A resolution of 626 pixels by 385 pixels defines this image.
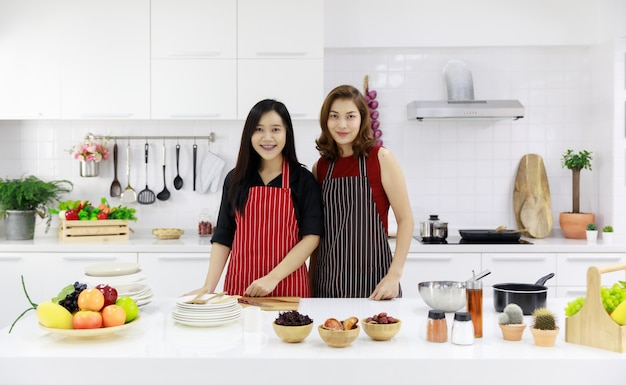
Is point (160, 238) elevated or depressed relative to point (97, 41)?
depressed

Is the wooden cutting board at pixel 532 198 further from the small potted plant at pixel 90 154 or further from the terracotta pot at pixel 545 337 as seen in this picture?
the small potted plant at pixel 90 154

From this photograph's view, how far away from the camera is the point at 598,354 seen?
1812 millimetres

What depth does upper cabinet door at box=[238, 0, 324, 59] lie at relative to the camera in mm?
4305

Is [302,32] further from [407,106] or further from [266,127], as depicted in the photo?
[266,127]

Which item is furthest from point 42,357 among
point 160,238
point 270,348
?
point 160,238

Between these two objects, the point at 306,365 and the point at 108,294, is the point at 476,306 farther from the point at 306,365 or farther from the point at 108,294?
the point at 108,294

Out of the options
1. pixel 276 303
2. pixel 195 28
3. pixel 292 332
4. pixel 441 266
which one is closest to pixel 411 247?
pixel 441 266

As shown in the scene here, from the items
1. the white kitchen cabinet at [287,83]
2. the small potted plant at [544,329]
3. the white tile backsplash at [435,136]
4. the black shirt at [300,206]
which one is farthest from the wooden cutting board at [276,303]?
the white tile backsplash at [435,136]

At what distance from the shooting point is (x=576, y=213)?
448 centimetres

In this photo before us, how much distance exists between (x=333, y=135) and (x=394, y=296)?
694 mm

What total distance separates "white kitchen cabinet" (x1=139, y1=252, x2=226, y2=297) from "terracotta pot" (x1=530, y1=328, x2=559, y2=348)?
2498 millimetres

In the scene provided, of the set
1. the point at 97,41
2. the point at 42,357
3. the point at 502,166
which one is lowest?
the point at 42,357

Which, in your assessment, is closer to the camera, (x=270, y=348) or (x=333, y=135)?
(x=270, y=348)

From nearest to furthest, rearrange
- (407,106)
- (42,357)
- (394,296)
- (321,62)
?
(42,357) < (394,296) < (321,62) < (407,106)
